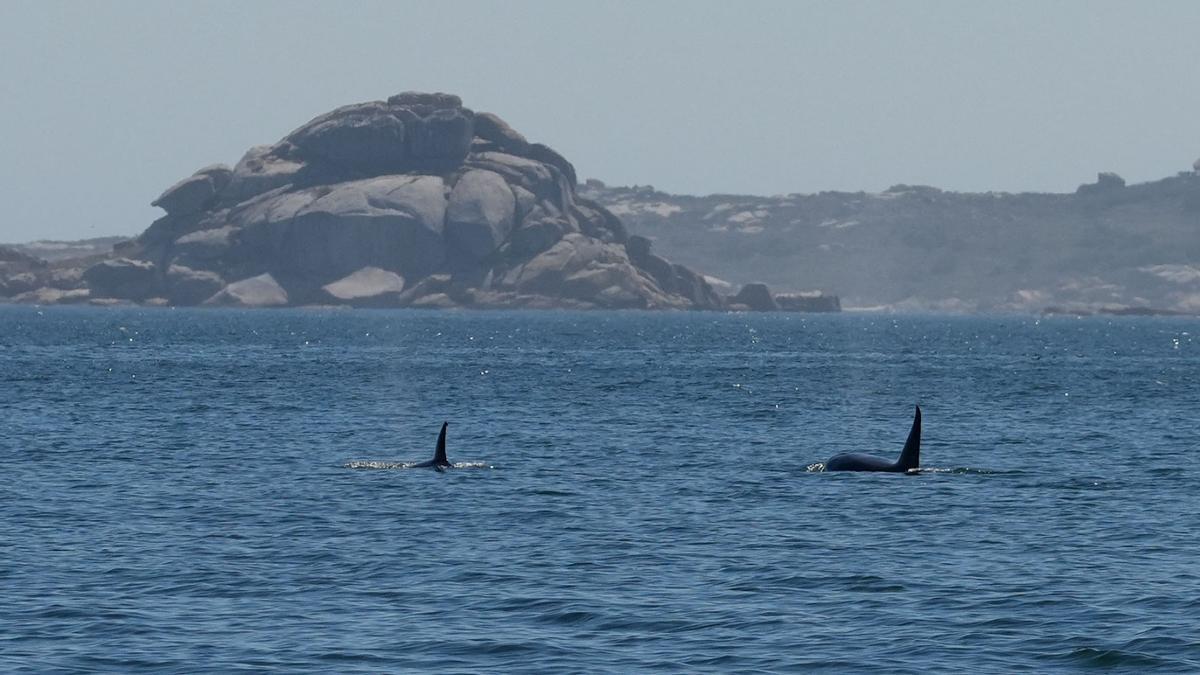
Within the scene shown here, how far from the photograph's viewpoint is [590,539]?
1329 inches

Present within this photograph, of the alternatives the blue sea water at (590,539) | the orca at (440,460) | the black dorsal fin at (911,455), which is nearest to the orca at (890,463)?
the black dorsal fin at (911,455)

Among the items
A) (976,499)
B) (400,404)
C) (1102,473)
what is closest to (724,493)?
(976,499)

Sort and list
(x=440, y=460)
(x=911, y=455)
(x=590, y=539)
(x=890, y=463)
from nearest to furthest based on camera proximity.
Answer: (x=590, y=539), (x=911, y=455), (x=890, y=463), (x=440, y=460)

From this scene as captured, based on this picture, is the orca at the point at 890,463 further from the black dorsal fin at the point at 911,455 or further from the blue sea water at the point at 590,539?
the blue sea water at the point at 590,539

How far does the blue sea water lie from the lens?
24078 mm

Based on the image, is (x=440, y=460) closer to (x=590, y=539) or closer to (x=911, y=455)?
(x=911, y=455)

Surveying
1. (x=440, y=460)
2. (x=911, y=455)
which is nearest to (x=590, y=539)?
(x=440, y=460)

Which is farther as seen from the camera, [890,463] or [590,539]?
[890,463]

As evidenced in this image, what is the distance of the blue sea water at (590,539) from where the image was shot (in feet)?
79.0

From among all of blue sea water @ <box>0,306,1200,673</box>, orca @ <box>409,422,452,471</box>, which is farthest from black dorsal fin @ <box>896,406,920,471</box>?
orca @ <box>409,422,452,471</box>

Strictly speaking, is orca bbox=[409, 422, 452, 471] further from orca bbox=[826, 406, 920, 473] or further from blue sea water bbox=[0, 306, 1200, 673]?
orca bbox=[826, 406, 920, 473]

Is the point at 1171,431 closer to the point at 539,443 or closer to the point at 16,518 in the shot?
the point at 539,443

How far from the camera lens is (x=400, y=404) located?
260 ft

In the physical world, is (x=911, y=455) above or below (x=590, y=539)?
above
